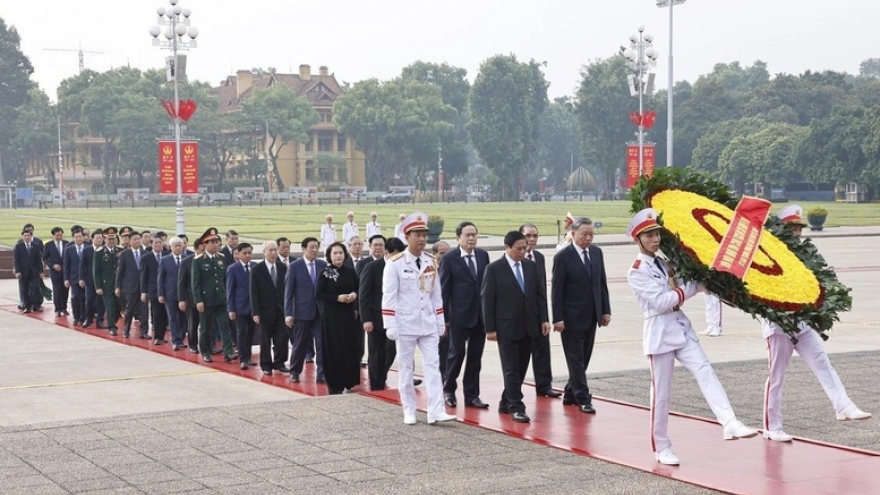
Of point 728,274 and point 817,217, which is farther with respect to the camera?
point 817,217

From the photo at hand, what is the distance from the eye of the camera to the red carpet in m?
7.79

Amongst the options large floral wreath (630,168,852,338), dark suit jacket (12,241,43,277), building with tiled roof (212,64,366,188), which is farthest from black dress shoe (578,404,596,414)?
building with tiled roof (212,64,366,188)

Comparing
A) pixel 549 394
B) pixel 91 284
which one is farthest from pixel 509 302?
pixel 91 284

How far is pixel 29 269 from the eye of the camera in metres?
22.0

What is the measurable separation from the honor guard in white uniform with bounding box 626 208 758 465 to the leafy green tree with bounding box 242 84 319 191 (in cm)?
10104

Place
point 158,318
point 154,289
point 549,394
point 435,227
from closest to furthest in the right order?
point 549,394 → point 158,318 → point 154,289 → point 435,227

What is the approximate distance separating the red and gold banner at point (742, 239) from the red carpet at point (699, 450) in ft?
4.40

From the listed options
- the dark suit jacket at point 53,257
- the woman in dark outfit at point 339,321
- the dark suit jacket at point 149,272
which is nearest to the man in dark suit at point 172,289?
the dark suit jacket at point 149,272

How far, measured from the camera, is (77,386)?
13031 mm

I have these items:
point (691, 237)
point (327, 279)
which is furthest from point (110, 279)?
point (691, 237)

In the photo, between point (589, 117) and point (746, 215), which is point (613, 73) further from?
point (746, 215)

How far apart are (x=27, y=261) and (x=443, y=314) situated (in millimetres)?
13530

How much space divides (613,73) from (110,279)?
347 ft

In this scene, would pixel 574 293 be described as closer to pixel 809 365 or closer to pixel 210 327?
pixel 809 365
